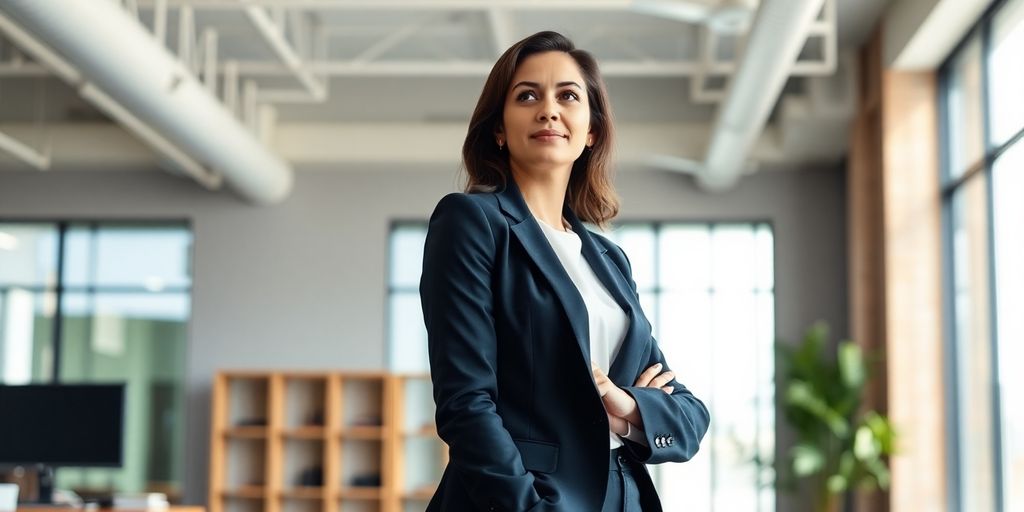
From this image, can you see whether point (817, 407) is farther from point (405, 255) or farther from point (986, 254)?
point (405, 255)

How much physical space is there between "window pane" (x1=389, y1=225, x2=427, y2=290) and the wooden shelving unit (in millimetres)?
848

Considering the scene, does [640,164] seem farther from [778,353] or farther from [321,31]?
[321,31]

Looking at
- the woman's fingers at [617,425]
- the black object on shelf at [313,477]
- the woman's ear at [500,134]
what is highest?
the woman's ear at [500,134]

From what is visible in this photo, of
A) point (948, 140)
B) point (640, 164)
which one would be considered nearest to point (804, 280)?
point (640, 164)

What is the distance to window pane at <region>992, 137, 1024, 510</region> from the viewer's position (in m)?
6.71

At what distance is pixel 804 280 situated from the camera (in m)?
10.2

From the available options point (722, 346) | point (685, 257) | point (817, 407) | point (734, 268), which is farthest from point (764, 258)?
point (817, 407)

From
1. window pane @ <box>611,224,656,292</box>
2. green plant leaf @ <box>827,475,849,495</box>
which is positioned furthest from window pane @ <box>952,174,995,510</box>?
window pane @ <box>611,224,656,292</box>

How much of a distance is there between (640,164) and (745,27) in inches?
137

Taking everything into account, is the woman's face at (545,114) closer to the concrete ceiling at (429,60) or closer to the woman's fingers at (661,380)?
the woman's fingers at (661,380)

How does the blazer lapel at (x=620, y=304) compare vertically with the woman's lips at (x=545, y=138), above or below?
below

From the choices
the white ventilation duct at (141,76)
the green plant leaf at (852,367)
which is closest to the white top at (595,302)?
the white ventilation duct at (141,76)

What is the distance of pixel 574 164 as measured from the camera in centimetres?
186

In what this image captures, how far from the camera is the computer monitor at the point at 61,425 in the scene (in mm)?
8336
